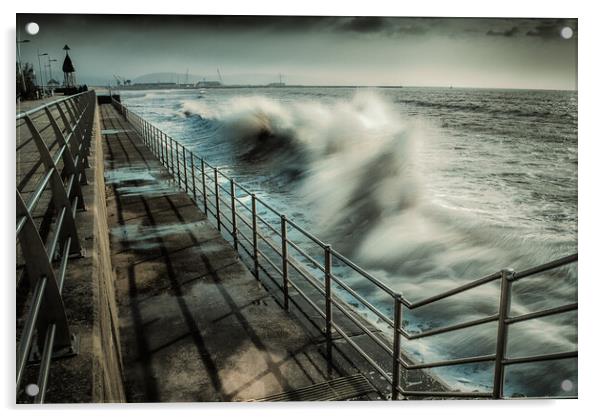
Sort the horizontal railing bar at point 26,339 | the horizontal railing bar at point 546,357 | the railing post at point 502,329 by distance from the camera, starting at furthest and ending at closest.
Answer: the railing post at point 502,329, the horizontal railing bar at point 546,357, the horizontal railing bar at point 26,339

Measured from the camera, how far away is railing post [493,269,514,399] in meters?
2.00

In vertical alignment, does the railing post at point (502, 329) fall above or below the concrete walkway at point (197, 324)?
above

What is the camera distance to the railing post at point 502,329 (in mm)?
2002

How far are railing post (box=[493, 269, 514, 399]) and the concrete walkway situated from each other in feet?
3.30

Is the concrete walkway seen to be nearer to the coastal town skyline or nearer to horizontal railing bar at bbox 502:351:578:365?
horizontal railing bar at bbox 502:351:578:365

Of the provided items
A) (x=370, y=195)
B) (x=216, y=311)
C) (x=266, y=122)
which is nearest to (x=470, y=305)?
(x=216, y=311)

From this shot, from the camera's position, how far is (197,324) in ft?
11.6

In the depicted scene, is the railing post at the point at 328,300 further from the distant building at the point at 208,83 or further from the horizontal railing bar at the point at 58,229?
the distant building at the point at 208,83

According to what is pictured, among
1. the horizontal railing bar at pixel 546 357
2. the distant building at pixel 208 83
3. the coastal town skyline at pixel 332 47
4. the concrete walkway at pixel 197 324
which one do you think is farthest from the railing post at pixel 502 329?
the distant building at pixel 208 83

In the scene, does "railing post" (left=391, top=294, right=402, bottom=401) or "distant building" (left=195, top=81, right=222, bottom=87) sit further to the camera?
"distant building" (left=195, top=81, right=222, bottom=87)

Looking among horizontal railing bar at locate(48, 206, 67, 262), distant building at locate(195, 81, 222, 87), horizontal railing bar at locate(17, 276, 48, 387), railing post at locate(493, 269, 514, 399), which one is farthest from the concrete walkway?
distant building at locate(195, 81, 222, 87)

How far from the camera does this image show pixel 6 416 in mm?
2793

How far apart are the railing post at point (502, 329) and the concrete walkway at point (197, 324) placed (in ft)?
3.30

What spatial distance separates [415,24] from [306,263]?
3763 mm
